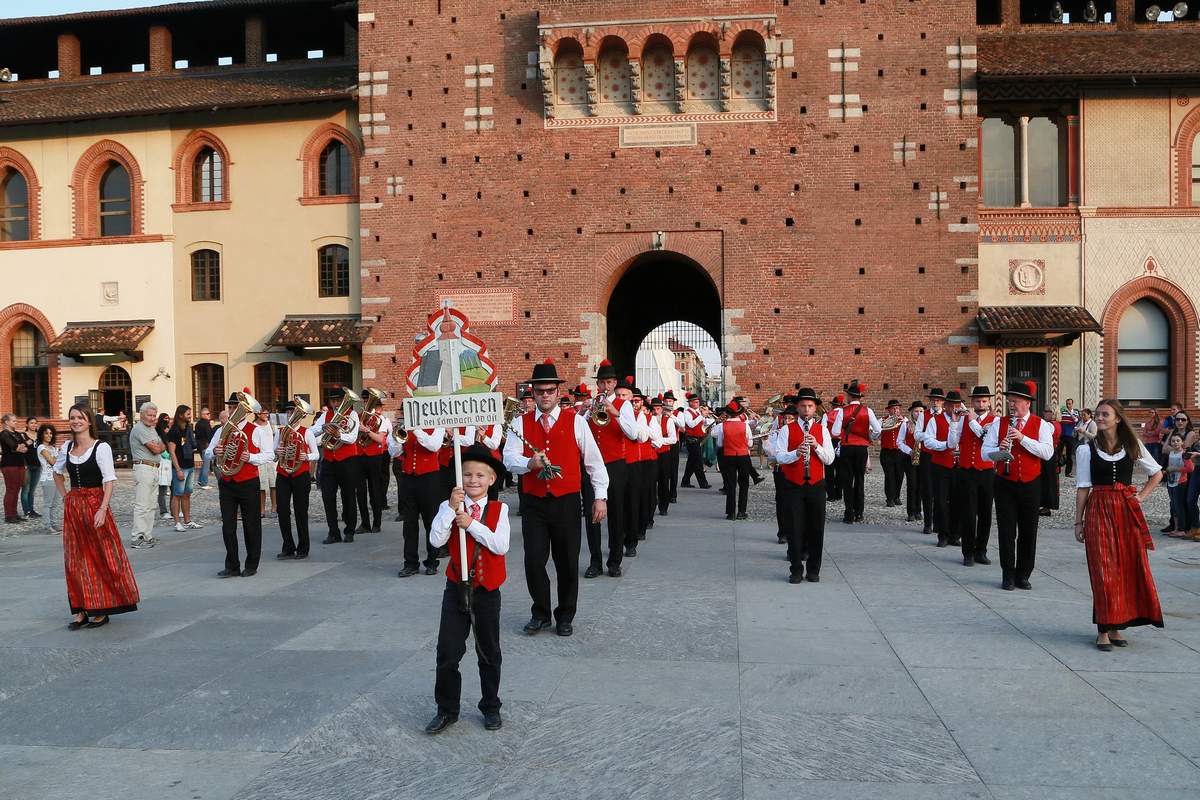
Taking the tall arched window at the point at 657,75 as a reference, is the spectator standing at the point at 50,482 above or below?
A: below

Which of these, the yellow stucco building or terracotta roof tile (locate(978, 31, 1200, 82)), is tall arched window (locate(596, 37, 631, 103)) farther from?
terracotta roof tile (locate(978, 31, 1200, 82))

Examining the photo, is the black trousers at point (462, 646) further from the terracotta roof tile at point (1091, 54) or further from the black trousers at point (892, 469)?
the terracotta roof tile at point (1091, 54)

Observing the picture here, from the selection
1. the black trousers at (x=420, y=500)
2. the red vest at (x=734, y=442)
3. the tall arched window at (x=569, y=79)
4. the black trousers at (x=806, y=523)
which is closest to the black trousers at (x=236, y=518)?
the black trousers at (x=420, y=500)

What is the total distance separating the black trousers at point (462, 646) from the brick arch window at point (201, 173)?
26422mm

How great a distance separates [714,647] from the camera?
23.9 feet

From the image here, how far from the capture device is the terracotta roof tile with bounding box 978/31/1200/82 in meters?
24.3

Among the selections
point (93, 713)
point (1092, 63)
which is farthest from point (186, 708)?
point (1092, 63)

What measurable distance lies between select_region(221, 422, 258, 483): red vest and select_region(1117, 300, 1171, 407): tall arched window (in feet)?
76.2

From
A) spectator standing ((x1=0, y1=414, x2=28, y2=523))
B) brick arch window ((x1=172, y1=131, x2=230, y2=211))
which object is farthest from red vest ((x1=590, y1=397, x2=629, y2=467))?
brick arch window ((x1=172, y1=131, x2=230, y2=211))

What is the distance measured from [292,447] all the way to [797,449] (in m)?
6.39

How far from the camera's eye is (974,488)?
36.8 ft

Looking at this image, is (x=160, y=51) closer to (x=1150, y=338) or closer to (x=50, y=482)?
(x=50, y=482)

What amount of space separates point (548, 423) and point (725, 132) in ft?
64.5

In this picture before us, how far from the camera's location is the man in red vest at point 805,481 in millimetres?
10000
